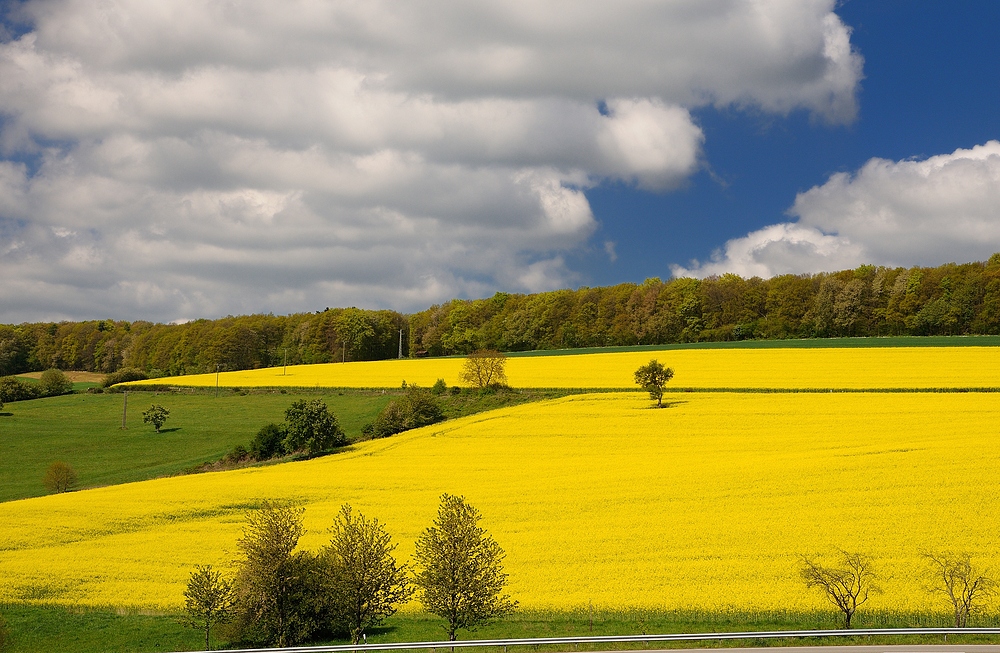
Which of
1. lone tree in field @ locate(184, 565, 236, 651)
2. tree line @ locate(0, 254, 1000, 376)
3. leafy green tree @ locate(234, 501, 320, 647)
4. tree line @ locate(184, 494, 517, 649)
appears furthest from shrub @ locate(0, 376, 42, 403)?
leafy green tree @ locate(234, 501, 320, 647)

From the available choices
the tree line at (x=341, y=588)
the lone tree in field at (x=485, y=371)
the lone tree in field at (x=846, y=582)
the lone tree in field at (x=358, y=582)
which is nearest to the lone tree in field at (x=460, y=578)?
the tree line at (x=341, y=588)

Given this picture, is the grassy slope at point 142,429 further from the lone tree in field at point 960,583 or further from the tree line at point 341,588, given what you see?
the lone tree in field at point 960,583

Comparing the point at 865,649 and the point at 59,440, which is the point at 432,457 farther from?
the point at 59,440

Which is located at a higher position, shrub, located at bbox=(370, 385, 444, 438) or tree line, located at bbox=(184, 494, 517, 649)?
shrub, located at bbox=(370, 385, 444, 438)

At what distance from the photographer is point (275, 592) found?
92.6 ft

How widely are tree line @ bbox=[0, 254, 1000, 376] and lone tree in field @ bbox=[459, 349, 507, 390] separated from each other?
152ft

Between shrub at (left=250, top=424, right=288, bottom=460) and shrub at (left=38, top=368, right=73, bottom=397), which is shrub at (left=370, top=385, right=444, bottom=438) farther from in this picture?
shrub at (left=38, top=368, right=73, bottom=397)

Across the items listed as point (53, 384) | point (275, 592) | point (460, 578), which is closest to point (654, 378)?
point (460, 578)

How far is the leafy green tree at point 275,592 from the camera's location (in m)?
28.0

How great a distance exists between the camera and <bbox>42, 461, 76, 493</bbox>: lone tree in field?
5465cm

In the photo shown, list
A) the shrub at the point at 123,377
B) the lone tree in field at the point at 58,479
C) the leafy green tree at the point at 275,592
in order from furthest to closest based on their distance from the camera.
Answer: the shrub at the point at 123,377
the lone tree in field at the point at 58,479
the leafy green tree at the point at 275,592

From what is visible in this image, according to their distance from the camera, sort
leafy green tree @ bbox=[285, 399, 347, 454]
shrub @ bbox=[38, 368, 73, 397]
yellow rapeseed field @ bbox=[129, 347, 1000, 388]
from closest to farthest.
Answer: leafy green tree @ bbox=[285, 399, 347, 454] → yellow rapeseed field @ bbox=[129, 347, 1000, 388] → shrub @ bbox=[38, 368, 73, 397]

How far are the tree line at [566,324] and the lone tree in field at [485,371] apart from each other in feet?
152

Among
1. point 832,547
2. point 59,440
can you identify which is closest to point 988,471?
point 832,547
